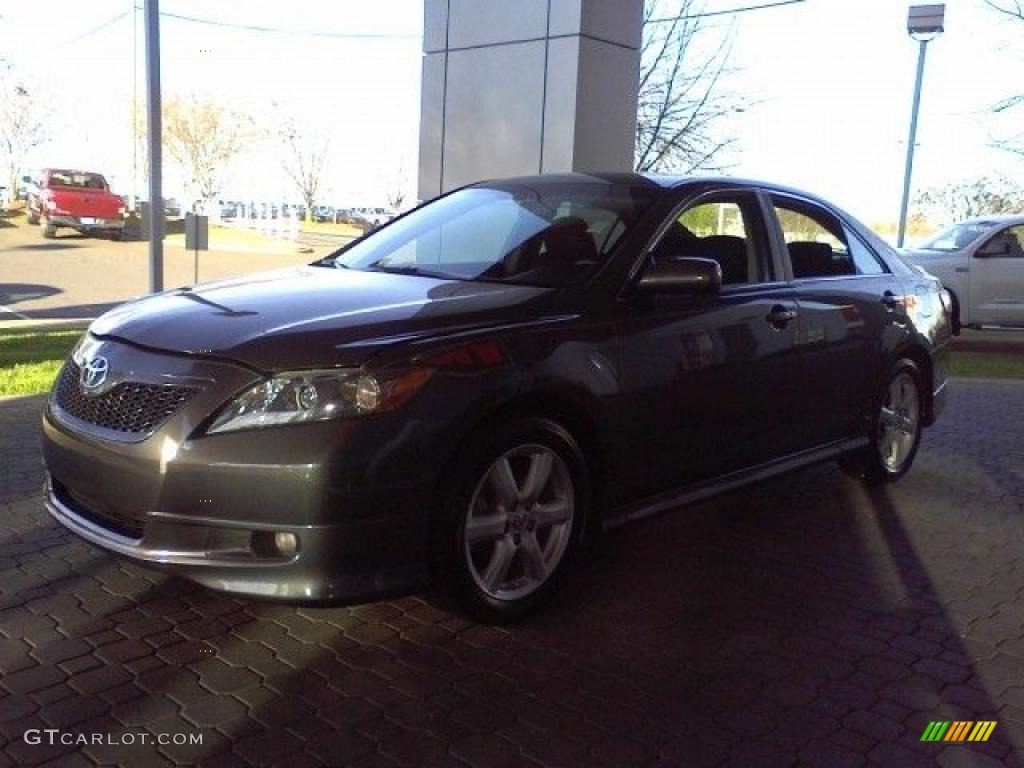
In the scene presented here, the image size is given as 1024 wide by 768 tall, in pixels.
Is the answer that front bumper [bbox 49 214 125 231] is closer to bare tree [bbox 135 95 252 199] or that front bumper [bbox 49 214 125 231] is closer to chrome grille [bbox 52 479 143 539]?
bare tree [bbox 135 95 252 199]

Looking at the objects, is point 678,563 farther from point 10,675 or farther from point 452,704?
point 10,675

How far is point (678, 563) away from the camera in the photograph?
14.8 ft

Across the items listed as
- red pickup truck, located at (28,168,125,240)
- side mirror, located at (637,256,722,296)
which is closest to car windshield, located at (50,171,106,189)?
red pickup truck, located at (28,168,125,240)

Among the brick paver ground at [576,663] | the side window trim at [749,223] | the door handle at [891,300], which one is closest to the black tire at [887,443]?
the door handle at [891,300]

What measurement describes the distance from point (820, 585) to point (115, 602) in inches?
114

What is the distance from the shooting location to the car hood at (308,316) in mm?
3227

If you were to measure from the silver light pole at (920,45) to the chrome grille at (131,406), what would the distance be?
659 inches

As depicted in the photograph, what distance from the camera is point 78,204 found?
103 feet

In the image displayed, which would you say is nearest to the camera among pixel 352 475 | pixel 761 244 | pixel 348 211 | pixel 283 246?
pixel 352 475

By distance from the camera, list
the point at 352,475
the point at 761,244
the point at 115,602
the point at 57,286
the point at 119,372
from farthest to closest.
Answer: the point at 57,286
the point at 761,244
the point at 115,602
the point at 119,372
the point at 352,475

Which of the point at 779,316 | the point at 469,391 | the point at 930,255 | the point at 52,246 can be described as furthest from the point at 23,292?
the point at 469,391

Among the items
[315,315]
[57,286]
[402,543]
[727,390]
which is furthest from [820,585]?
[57,286]

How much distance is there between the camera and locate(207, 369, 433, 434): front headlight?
312cm

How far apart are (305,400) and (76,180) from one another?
32549mm
